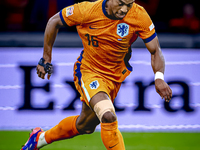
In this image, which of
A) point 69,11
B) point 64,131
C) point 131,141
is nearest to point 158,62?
point 69,11

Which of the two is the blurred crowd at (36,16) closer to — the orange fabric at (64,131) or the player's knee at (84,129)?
the orange fabric at (64,131)

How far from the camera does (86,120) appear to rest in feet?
10.3

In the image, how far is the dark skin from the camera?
271 cm

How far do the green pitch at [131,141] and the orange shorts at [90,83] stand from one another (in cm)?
114

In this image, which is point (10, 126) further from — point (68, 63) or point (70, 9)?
point (70, 9)

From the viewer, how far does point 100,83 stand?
2922 mm

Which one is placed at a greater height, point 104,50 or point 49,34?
point 49,34

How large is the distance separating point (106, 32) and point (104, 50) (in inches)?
6.4

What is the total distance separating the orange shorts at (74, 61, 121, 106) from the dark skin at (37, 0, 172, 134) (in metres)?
0.07

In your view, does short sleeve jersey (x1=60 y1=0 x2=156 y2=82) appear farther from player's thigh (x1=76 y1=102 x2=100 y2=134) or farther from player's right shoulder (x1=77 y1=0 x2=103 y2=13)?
player's thigh (x1=76 y1=102 x2=100 y2=134)

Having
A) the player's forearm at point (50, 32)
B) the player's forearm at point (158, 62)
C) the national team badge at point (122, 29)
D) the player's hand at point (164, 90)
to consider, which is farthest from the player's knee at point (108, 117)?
the player's forearm at point (50, 32)

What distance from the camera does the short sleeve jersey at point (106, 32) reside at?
2.88m

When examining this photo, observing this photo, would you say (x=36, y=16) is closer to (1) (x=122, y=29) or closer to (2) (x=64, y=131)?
(2) (x=64, y=131)

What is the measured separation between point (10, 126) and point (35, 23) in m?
1.69
